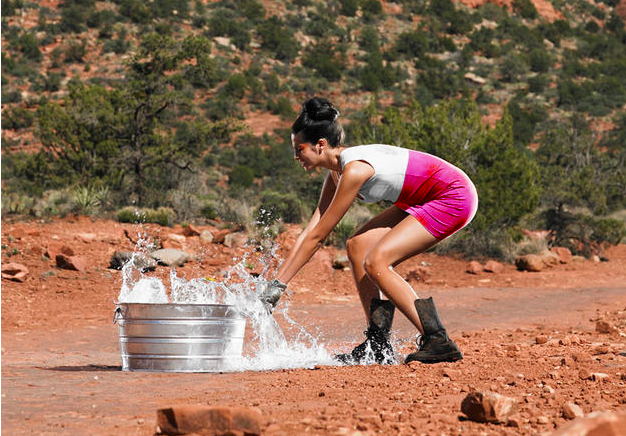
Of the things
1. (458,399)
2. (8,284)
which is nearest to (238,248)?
(8,284)

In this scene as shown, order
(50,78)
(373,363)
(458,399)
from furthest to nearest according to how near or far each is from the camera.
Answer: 1. (50,78)
2. (373,363)
3. (458,399)

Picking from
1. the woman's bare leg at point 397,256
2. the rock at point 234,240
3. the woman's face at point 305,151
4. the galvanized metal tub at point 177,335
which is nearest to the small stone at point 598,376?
the woman's bare leg at point 397,256

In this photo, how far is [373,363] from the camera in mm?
4367

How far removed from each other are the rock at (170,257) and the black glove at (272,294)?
7052mm

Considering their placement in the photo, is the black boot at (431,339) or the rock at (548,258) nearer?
the black boot at (431,339)

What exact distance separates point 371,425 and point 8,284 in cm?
760

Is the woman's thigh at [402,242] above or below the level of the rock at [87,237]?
above

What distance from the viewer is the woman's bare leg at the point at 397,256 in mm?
4031

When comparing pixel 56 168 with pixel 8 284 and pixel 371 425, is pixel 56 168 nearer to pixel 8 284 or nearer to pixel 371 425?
pixel 8 284

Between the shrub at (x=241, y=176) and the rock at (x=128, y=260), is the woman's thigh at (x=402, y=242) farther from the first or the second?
the shrub at (x=241, y=176)

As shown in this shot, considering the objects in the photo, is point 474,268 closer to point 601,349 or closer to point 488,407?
point 601,349

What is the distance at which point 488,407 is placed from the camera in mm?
2600

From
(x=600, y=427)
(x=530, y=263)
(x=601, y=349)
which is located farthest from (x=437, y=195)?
(x=530, y=263)

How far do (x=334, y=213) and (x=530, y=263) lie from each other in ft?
32.0
